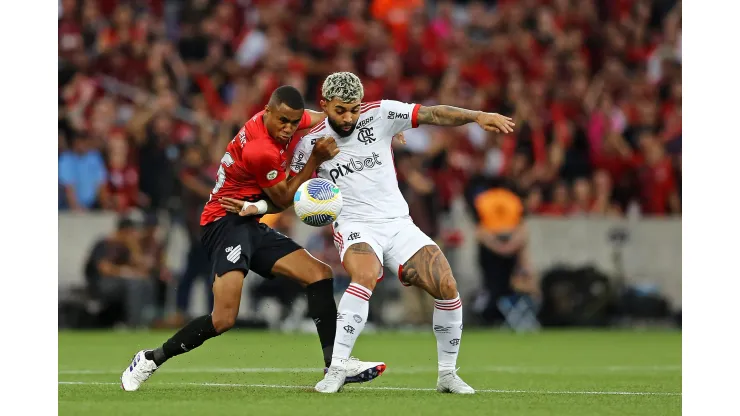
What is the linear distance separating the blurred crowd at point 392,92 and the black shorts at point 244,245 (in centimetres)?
798

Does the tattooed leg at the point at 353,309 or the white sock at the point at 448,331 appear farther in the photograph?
the white sock at the point at 448,331

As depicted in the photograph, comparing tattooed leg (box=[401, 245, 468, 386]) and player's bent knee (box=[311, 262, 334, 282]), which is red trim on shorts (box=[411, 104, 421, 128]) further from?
player's bent knee (box=[311, 262, 334, 282])

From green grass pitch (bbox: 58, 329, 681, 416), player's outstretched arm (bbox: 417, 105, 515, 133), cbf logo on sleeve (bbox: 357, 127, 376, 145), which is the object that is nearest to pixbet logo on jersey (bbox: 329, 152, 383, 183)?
cbf logo on sleeve (bbox: 357, 127, 376, 145)

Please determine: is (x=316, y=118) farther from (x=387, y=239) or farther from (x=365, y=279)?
(x=365, y=279)

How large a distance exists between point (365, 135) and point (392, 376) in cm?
255

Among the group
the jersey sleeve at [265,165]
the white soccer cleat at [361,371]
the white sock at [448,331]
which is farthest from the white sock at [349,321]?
the jersey sleeve at [265,165]

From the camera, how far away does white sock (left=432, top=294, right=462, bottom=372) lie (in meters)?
8.91

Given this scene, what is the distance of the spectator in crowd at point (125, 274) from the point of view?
1728cm

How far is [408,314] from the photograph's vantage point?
18.5m

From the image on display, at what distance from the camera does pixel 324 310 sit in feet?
30.2

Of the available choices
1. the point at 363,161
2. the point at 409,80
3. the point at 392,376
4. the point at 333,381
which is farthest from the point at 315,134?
the point at 409,80

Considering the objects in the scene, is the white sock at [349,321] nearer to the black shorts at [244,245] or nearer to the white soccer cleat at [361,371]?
the white soccer cleat at [361,371]

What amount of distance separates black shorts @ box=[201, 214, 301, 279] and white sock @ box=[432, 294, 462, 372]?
1214mm

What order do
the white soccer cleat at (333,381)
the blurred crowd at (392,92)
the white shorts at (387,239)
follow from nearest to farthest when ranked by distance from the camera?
the white soccer cleat at (333,381)
the white shorts at (387,239)
the blurred crowd at (392,92)
